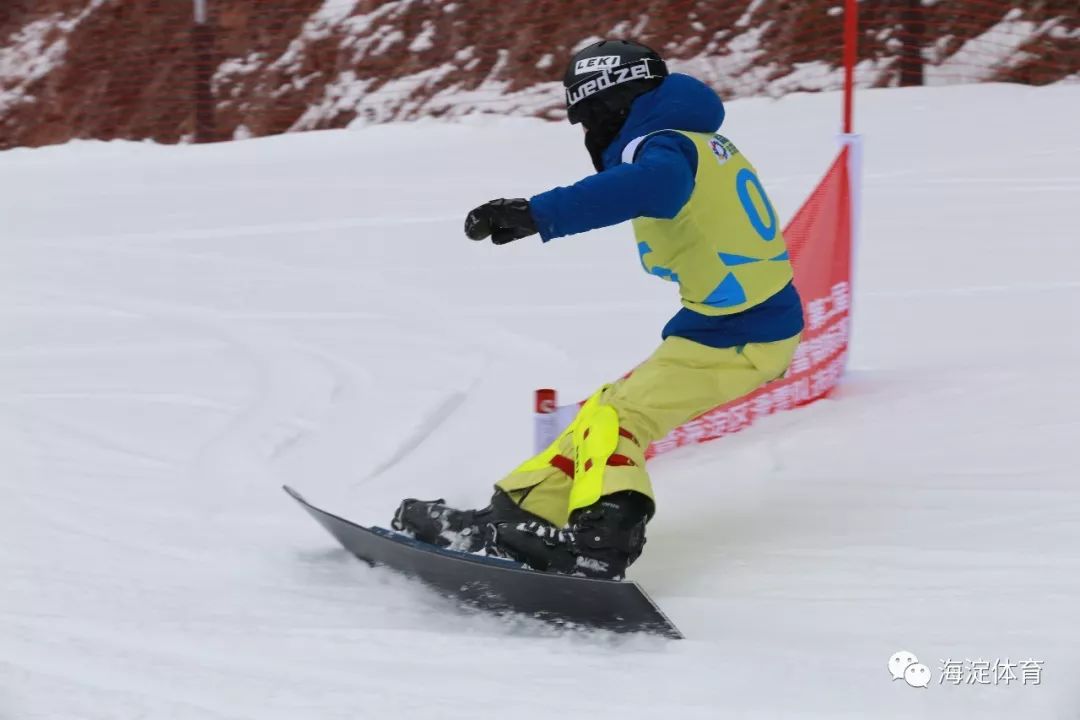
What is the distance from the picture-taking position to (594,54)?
3.66m

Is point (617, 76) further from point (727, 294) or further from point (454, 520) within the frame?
point (454, 520)

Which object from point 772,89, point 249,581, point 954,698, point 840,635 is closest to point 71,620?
point 249,581

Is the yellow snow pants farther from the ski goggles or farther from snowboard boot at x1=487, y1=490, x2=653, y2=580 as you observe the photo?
the ski goggles

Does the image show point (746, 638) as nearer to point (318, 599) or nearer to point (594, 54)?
point (318, 599)

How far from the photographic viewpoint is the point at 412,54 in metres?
14.1

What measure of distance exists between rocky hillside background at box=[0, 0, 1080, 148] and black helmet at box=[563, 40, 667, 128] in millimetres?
8115

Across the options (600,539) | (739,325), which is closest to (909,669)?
(600,539)

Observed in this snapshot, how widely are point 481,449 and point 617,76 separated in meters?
1.84

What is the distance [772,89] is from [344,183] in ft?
13.4

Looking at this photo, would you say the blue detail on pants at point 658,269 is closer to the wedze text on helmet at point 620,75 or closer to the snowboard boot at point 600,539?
the wedze text on helmet at point 620,75

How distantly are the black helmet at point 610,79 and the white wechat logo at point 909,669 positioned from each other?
161cm

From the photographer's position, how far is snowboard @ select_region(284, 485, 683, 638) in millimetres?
3137

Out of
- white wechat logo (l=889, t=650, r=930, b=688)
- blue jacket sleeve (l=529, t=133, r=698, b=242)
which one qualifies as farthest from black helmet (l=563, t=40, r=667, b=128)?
white wechat logo (l=889, t=650, r=930, b=688)

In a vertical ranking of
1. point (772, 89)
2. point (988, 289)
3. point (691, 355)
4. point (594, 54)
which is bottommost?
point (772, 89)
